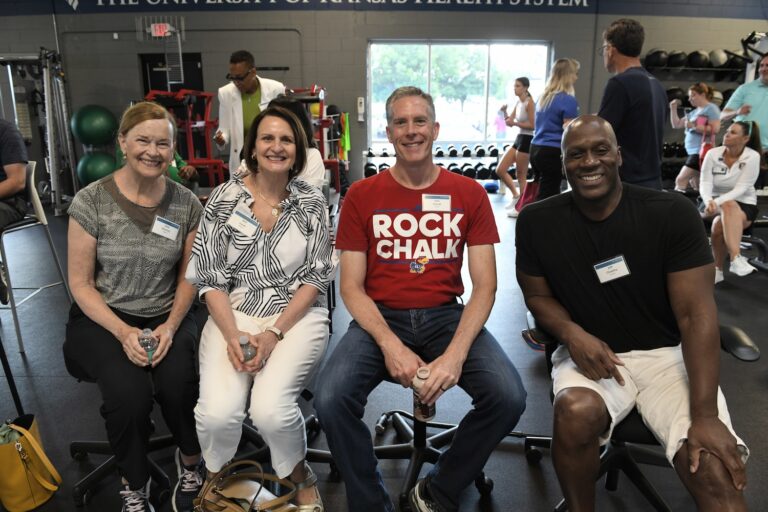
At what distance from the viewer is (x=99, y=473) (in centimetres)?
179

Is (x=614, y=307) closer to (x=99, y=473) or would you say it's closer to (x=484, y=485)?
(x=484, y=485)

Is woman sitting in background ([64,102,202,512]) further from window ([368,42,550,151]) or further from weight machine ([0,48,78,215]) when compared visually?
window ([368,42,550,151])

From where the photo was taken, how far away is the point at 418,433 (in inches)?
73.0

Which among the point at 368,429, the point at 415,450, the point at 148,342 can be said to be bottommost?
the point at 415,450

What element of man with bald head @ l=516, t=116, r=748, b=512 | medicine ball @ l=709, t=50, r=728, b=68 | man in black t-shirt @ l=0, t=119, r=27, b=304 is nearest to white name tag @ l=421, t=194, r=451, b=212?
man with bald head @ l=516, t=116, r=748, b=512

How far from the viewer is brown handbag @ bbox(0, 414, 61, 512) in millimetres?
1668

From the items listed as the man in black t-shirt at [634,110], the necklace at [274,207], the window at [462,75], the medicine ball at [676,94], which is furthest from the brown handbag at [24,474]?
the medicine ball at [676,94]

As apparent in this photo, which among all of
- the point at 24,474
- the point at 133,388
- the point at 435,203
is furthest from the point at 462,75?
the point at 24,474

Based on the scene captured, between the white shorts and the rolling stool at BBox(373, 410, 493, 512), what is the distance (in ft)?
1.70

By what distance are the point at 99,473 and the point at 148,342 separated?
0.54 metres

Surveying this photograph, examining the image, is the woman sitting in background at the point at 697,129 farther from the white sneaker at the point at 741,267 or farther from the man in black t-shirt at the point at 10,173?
the man in black t-shirt at the point at 10,173

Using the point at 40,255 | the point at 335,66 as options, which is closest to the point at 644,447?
the point at 40,255

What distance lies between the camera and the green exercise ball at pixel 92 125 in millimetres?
7141

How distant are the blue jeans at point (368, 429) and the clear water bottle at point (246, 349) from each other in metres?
0.22
